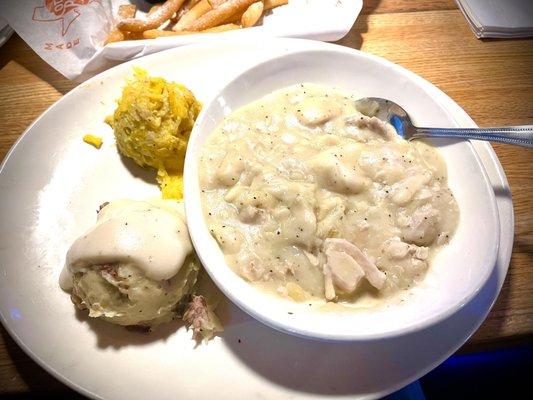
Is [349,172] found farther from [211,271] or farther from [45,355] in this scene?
[45,355]

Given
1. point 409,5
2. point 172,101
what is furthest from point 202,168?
point 409,5

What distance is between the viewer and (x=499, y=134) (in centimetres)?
156

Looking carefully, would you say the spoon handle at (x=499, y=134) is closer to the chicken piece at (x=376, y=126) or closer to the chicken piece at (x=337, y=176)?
the chicken piece at (x=376, y=126)

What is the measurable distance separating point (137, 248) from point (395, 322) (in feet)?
2.54

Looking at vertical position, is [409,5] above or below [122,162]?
above

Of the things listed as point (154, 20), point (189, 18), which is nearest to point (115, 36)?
point (154, 20)

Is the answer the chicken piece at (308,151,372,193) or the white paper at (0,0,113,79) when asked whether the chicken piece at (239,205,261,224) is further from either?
the white paper at (0,0,113,79)

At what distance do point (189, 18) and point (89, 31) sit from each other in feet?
1.74

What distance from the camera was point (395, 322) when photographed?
125 centimetres

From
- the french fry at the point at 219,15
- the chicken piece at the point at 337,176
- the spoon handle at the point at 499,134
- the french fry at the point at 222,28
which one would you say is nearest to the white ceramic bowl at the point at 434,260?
the spoon handle at the point at 499,134

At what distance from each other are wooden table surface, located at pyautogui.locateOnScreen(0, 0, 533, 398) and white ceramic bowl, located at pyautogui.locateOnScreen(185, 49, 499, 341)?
0.42 meters

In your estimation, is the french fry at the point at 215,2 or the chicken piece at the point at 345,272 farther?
the french fry at the point at 215,2

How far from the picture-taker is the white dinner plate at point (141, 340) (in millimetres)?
1366

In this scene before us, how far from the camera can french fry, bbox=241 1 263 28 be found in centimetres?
239
